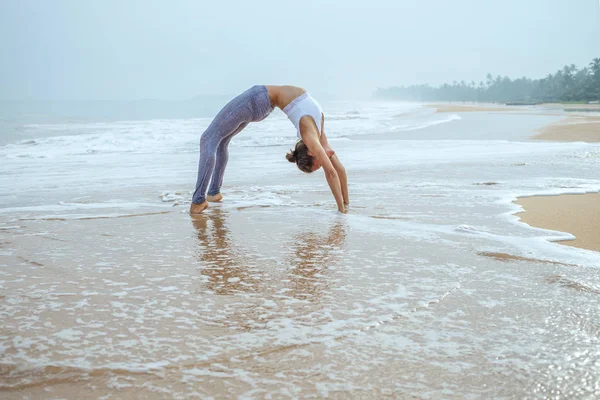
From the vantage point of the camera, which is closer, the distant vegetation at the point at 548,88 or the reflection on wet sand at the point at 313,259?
the reflection on wet sand at the point at 313,259

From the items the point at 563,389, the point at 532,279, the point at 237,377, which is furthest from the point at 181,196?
the point at 563,389

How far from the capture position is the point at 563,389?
5.14 ft

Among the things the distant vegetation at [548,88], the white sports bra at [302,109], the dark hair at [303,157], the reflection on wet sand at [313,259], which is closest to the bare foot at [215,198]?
the dark hair at [303,157]

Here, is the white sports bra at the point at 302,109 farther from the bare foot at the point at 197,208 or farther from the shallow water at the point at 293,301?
the bare foot at the point at 197,208

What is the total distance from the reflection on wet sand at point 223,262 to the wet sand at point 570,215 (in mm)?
2010

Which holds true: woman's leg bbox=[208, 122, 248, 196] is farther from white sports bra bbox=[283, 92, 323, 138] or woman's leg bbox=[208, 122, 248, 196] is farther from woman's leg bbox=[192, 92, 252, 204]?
white sports bra bbox=[283, 92, 323, 138]

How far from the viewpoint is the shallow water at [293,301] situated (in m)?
1.65

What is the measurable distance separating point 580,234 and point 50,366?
331 cm

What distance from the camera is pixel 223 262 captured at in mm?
2994

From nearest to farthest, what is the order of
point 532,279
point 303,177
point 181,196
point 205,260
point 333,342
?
point 333,342
point 532,279
point 205,260
point 181,196
point 303,177

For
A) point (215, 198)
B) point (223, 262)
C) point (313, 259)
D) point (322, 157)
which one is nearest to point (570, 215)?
point (322, 157)

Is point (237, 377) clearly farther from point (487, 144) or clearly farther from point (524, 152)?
point (487, 144)

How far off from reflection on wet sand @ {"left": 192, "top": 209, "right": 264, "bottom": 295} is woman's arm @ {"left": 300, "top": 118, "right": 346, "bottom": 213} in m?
0.96

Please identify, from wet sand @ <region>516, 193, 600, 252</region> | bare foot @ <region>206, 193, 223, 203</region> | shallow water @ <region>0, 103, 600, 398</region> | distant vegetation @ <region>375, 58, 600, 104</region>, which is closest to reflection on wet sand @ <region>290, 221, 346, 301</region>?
shallow water @ <region>0, 103, 600, 398</region>
